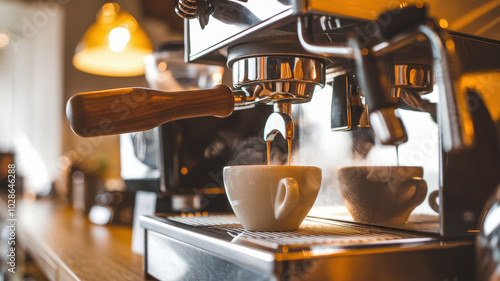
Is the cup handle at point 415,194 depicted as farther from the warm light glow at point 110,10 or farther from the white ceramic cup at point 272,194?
the warm light glow at point 110,10

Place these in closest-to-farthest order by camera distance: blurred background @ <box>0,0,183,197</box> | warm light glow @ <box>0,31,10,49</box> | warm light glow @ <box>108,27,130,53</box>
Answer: warm light glow @ <box>108,27,130,53</box> < blurred background @ <box>0,0,183,197</box> < warm light glow @ <box>0,31,10,49</box>

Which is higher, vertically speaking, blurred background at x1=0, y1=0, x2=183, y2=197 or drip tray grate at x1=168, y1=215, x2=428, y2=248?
blurred background at x1=0, y1=0, x2=183, y2=197

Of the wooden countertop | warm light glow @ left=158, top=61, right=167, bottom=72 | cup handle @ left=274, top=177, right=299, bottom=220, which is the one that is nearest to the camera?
cup handle @ left=274, top=177, right=299, bottom=220

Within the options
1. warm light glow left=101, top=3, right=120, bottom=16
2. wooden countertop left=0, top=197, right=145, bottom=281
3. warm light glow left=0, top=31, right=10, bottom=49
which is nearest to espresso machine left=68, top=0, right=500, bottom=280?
wooden countertop left=0, top=197, right=145, bottom=281

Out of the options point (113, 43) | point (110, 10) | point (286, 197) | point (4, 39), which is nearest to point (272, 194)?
point (286, 197)

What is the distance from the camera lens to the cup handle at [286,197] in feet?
1.33

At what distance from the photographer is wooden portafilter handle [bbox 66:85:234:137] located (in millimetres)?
370

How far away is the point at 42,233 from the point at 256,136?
591 millimetres

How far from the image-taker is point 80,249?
794 millimetres

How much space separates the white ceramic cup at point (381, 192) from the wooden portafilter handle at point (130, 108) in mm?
166

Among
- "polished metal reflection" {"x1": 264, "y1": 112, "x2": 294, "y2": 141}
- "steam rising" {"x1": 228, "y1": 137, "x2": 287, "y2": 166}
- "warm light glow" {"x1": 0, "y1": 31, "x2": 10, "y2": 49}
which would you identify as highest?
"warm light glow" {"x1": 0, "y1": 31, "x2": 10, "y2": 49}

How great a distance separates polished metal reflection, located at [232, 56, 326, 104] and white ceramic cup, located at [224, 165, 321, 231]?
79 millimetres

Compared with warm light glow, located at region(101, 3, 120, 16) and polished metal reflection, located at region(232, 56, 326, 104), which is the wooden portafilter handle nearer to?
polished metal reflection, located at region(232, 56, 326, 104)

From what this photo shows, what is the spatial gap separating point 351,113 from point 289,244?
21cm
